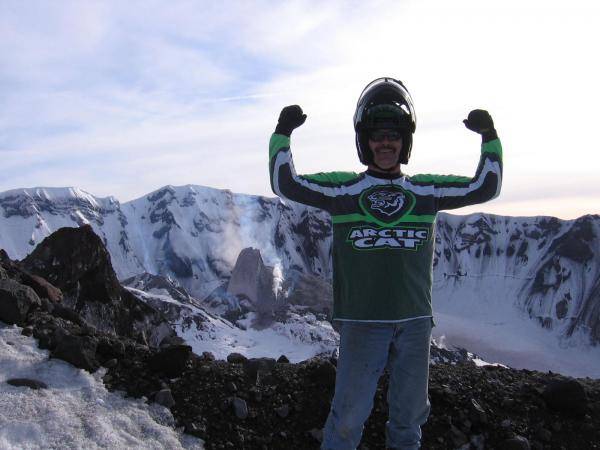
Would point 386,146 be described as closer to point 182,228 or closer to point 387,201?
point 387,201

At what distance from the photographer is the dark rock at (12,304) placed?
24.1 ft

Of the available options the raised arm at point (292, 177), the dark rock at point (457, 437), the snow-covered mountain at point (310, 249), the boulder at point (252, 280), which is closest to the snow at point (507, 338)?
the snow-covered mountain at point (310, 249)

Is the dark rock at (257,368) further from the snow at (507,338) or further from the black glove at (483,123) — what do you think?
the snow at (507,338)

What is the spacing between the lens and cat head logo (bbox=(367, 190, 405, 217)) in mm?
4895

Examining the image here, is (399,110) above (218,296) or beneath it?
above

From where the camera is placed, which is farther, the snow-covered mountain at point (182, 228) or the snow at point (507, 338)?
the snow-covered mountain at point (182, 228)

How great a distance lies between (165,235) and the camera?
181875mm

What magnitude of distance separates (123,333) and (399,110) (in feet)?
38.9

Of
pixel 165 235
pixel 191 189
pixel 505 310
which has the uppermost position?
pixel 191 189

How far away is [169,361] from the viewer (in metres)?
7.04

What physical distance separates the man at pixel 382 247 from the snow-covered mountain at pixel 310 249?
148529 mm

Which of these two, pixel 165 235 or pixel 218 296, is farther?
pixel 165 235

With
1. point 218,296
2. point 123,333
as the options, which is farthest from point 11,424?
point 218,296

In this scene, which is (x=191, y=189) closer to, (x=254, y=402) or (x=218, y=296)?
(x=218, y=296)
